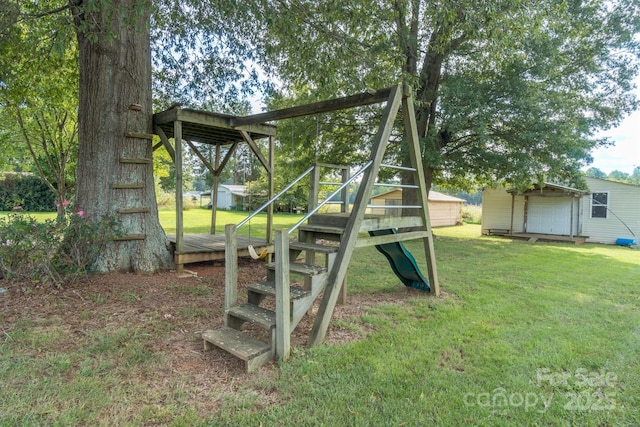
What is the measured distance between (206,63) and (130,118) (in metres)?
2.77

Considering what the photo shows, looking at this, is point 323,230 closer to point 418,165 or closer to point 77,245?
point 418,165

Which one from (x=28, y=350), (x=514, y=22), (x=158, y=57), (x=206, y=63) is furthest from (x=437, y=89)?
(x=28, y=350)

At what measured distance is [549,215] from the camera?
14.0 metres

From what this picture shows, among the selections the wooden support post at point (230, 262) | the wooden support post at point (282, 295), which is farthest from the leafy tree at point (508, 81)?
the wooden support post at point (282, 295)

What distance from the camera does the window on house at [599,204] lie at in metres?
12.9

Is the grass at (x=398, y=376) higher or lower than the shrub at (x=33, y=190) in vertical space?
lower

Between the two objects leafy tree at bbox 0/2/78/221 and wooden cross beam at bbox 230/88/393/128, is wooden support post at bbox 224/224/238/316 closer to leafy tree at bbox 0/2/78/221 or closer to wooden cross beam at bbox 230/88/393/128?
wooden cross beam at bbox 230/88/393/128

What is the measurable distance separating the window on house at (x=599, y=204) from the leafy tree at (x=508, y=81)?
3.42m

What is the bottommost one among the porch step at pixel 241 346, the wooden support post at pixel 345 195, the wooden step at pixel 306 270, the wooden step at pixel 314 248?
the porch step at pixel 241 346

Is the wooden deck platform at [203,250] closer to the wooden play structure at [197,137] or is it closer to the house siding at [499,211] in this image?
the wooden play structure at [197,137]

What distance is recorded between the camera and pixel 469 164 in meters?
10.5

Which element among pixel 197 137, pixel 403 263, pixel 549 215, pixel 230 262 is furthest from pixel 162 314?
pixel 549 215

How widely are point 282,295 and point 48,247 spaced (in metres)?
3.17

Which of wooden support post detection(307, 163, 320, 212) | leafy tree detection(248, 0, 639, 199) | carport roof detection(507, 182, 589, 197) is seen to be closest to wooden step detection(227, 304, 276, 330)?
wooden support post detection(307, 163, 320, 212)
